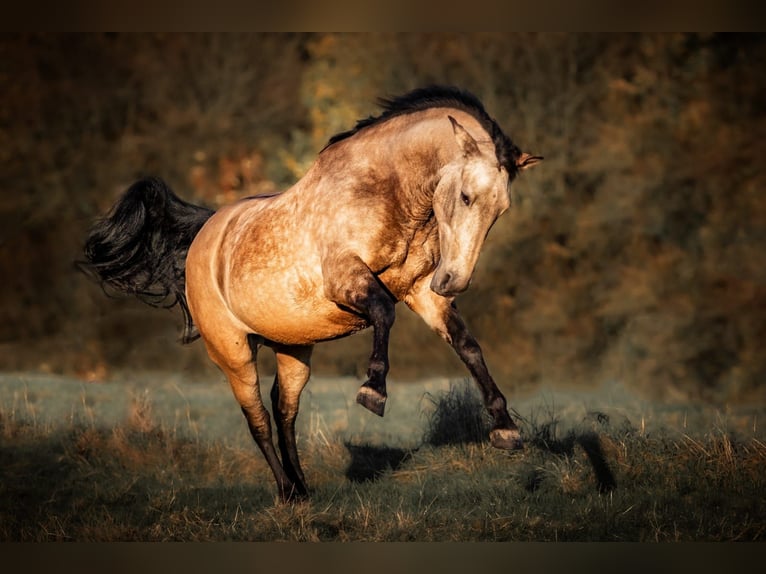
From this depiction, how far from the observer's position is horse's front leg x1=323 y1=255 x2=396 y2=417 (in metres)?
4.72

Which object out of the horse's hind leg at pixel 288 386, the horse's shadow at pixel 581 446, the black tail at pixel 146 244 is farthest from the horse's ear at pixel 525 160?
the black tail at pixel 146 244

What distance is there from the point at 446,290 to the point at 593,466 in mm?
1975

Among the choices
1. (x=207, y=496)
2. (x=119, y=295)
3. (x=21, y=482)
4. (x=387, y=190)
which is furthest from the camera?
(x=119, y=295)

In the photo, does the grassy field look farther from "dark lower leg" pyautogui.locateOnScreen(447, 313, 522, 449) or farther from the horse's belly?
the horse's belly

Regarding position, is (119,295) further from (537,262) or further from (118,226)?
(537,262)

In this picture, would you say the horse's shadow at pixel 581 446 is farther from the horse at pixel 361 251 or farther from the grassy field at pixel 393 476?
the horse at pixel 361 251

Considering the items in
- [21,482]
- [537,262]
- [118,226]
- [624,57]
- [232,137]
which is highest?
[624,57]

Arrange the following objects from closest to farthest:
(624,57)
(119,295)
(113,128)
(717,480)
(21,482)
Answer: (717,480) < (21,482) < (119,295) < (624,57) < (113,128)

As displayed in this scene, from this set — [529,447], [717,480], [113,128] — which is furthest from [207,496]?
[113,128]

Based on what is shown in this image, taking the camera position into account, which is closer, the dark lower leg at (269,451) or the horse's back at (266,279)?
the horse's back at (266,279)

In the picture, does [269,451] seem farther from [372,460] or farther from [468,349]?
[468,349]

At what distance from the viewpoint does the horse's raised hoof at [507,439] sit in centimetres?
484

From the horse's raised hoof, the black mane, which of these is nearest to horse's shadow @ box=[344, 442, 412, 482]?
the horse's raised hoof

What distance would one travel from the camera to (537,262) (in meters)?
13.3
